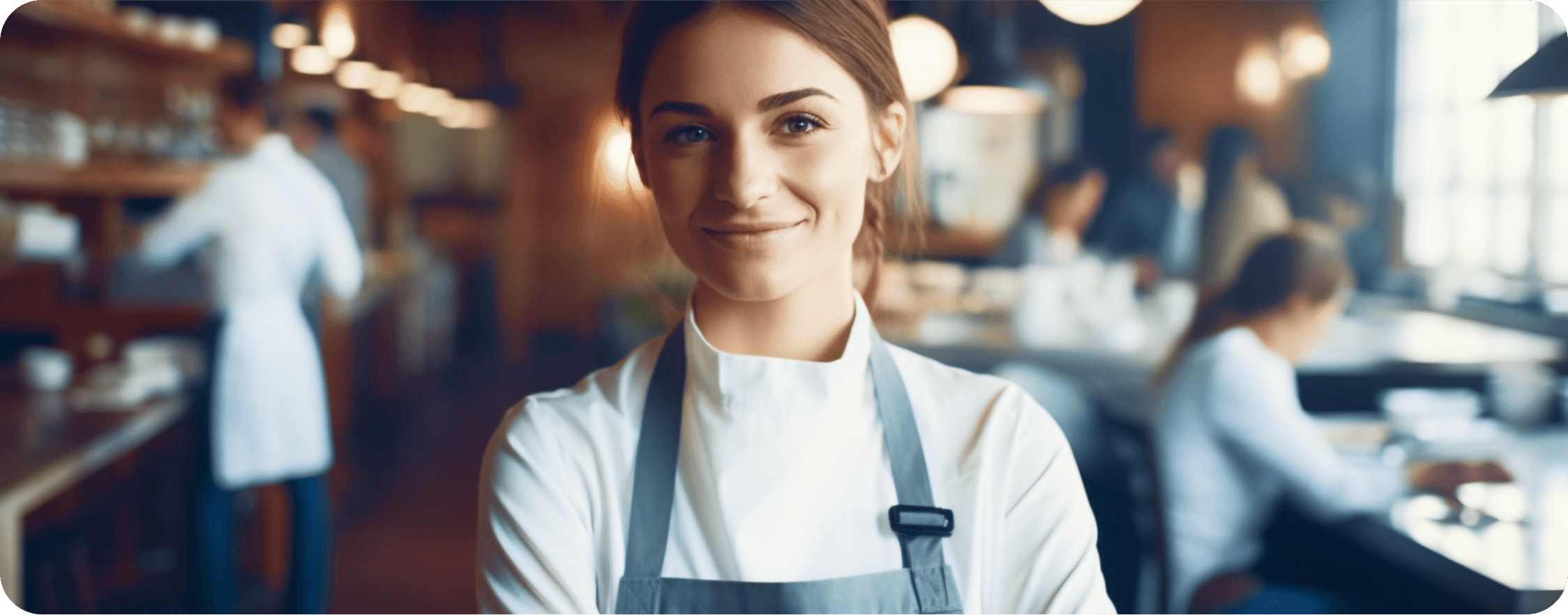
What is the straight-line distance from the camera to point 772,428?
90 centimetres

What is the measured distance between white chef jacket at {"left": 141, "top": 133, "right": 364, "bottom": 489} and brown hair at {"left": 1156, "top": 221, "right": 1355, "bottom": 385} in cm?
162

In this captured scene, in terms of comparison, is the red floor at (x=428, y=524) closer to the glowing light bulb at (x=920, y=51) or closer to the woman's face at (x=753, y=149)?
the woman's face at (x=753, y=149)

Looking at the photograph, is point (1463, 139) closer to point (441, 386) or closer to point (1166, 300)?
point (1166, 300)

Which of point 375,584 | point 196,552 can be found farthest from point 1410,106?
point 196,552

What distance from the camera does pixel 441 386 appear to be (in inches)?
93.0

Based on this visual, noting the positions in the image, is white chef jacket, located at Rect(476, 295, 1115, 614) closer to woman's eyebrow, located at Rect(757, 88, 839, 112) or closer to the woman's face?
the woman's face

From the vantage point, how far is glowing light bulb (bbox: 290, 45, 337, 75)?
82.1 inches

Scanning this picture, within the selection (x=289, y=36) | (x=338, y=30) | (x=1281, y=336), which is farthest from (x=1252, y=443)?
(x=289, y=36)

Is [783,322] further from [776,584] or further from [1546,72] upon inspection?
[1546,72]

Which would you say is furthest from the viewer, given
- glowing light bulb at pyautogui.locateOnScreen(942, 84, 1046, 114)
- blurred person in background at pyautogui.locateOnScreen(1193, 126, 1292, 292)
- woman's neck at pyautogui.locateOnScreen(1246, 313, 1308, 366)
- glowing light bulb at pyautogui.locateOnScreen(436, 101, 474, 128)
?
glowing light bulb at pyautogui.locateOnScreen(436, 101, 474, 128)

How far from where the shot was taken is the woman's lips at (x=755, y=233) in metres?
0.85

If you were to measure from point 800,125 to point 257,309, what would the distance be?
67.8 inches

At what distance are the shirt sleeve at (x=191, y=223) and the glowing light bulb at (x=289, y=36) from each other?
0.99ft

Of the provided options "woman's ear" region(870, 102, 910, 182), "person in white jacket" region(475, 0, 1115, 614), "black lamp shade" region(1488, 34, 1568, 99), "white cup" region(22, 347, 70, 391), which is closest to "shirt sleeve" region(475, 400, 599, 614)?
"person in white jacket" region(475, 0, 1115, 614)
